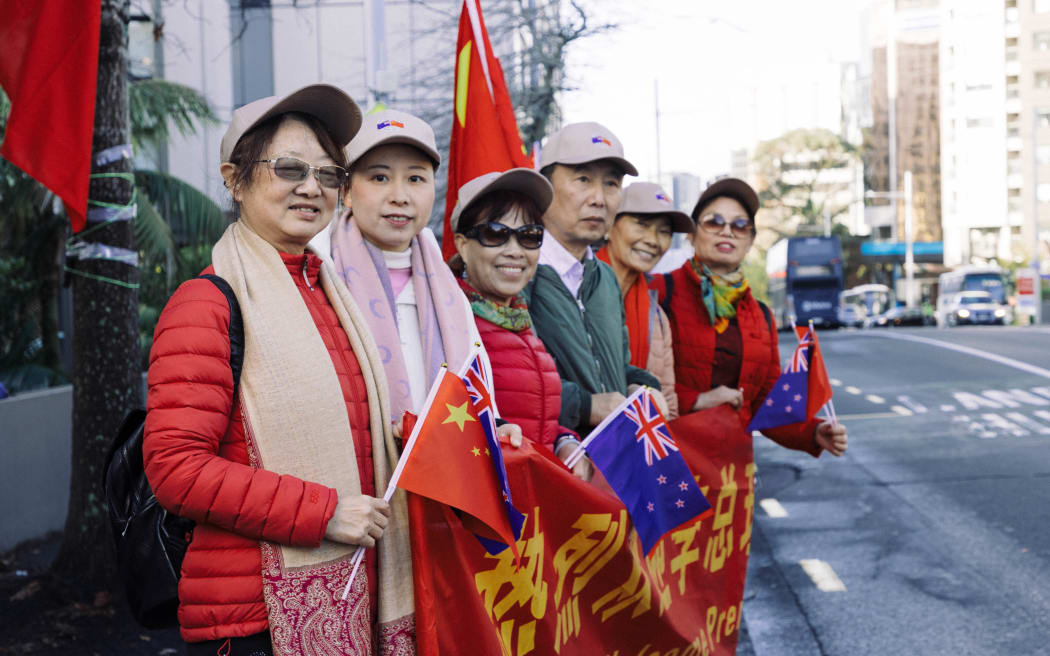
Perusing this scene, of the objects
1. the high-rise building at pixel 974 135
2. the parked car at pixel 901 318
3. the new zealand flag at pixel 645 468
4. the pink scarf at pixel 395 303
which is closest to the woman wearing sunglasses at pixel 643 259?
the new zealand flag at pixel 645 468

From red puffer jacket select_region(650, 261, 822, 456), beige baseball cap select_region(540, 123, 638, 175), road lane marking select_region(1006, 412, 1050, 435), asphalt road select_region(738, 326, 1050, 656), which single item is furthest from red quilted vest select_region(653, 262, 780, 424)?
road lane marking select_region(1006, 412, 1050, 435)

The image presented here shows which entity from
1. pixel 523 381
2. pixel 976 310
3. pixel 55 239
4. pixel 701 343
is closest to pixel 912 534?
pixel 701 343

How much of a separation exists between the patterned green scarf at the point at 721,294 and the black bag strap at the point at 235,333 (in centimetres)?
283

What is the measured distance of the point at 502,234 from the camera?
3.35 m

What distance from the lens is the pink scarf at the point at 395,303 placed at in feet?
9.18

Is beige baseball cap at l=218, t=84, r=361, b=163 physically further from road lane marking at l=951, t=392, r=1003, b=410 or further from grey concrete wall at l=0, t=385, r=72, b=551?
road lane marking at l=951, t=392, r=1003, b=410

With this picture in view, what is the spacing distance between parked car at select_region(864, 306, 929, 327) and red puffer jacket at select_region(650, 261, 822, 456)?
174ft

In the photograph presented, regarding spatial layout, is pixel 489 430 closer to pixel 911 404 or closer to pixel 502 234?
pixel 502 234

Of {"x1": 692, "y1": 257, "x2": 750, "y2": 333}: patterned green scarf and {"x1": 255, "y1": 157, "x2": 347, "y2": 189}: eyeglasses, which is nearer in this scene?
{"x1": 255, "y1": 157, "x2": 347, "y2": 189}: eyeglasses

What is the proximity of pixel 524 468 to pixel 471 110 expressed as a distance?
259 cm

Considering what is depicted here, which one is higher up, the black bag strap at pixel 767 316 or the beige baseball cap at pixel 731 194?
the beige baseball cap at pixel 731 194

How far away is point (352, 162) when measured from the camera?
2955mm

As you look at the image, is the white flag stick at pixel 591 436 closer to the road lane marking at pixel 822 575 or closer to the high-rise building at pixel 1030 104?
the road lane marking at pixel 822 575

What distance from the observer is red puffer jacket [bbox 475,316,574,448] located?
327cm
